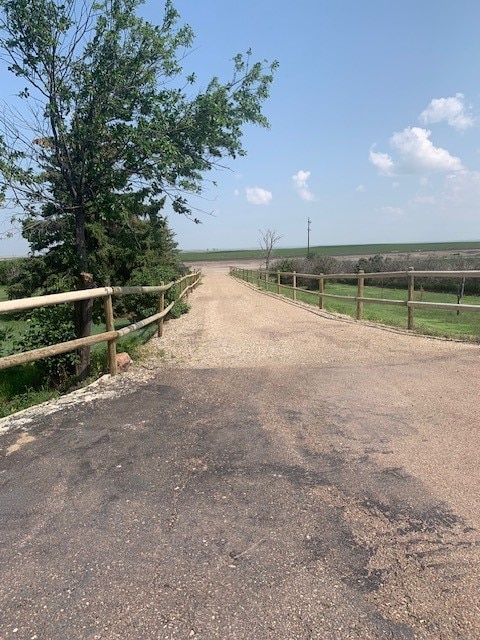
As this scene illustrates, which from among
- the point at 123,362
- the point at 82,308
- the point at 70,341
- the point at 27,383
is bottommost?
the point at 27,383

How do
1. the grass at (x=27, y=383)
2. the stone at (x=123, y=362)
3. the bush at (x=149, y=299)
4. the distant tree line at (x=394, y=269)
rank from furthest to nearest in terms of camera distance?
the distant tree line at (x=394, y=269), the bush at (x=149, y=299), the stone at (x=123, y=362), the grass at (x=27, y=383)

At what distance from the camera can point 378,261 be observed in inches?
1796

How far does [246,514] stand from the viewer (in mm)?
2697

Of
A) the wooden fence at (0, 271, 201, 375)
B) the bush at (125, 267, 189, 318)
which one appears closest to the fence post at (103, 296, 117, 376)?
the wooden fence at (0, 271, 201, 375)

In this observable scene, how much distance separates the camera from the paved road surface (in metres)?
1.97

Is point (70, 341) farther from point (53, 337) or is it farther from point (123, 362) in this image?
point (53, 337)

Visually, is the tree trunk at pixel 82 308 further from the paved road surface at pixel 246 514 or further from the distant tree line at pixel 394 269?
the distant tree line at pixel 394 269

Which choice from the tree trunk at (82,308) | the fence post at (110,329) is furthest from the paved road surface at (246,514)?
the tree trunk at (82,308)

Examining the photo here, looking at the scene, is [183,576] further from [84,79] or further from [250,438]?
[84,79]

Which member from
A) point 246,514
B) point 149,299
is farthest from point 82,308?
point 149,299

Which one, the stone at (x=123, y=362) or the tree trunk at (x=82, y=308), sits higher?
the tree trunk at (x=82, y=308)

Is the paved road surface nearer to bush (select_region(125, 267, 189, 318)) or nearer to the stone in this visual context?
the stone

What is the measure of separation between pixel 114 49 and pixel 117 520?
5566 mm

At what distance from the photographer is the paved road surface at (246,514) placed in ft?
6.46
